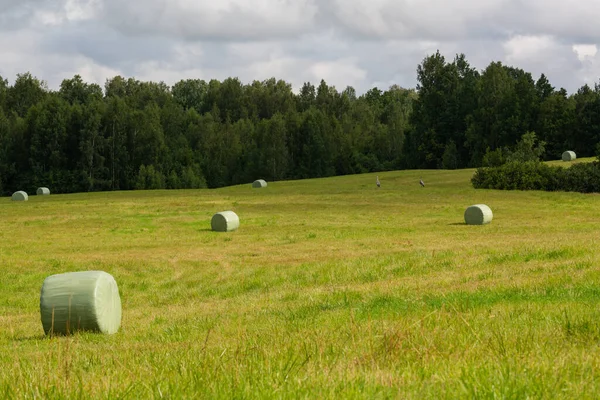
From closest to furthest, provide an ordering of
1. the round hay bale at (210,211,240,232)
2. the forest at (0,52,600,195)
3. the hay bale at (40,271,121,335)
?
the hay bale at (40,271,121,335) < the round hay bale at (210,211,240,232) < the forest at (0,52,600,195)

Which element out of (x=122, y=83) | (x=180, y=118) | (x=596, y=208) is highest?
(x=122, y=83)

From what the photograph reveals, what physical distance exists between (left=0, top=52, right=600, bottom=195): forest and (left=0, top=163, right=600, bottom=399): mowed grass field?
65456 mm

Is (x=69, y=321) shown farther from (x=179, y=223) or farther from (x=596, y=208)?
(x=596, y=208)

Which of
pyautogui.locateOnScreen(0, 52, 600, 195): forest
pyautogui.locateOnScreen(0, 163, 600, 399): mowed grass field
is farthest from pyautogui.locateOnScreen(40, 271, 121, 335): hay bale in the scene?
pyautogui.locateOnScreen(0, 52, 600, 195): forest

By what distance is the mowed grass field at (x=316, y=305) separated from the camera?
538cm

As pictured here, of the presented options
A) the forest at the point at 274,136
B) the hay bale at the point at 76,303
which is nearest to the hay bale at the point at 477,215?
the hay bale at the point at 76,303

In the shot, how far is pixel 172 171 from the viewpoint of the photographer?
12088 cm

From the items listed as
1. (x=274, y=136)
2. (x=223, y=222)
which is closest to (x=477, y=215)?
(x=223, y=222)

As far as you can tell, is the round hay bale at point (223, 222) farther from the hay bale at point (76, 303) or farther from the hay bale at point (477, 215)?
the hay bale at point (76, 303)

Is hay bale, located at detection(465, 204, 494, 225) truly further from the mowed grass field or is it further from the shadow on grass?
the shadow on grass

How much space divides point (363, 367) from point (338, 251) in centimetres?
2107

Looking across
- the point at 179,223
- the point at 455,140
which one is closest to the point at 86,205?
the point at 179,223

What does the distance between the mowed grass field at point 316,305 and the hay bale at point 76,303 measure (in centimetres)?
52

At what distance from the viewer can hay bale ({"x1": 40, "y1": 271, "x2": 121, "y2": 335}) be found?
1310cm
